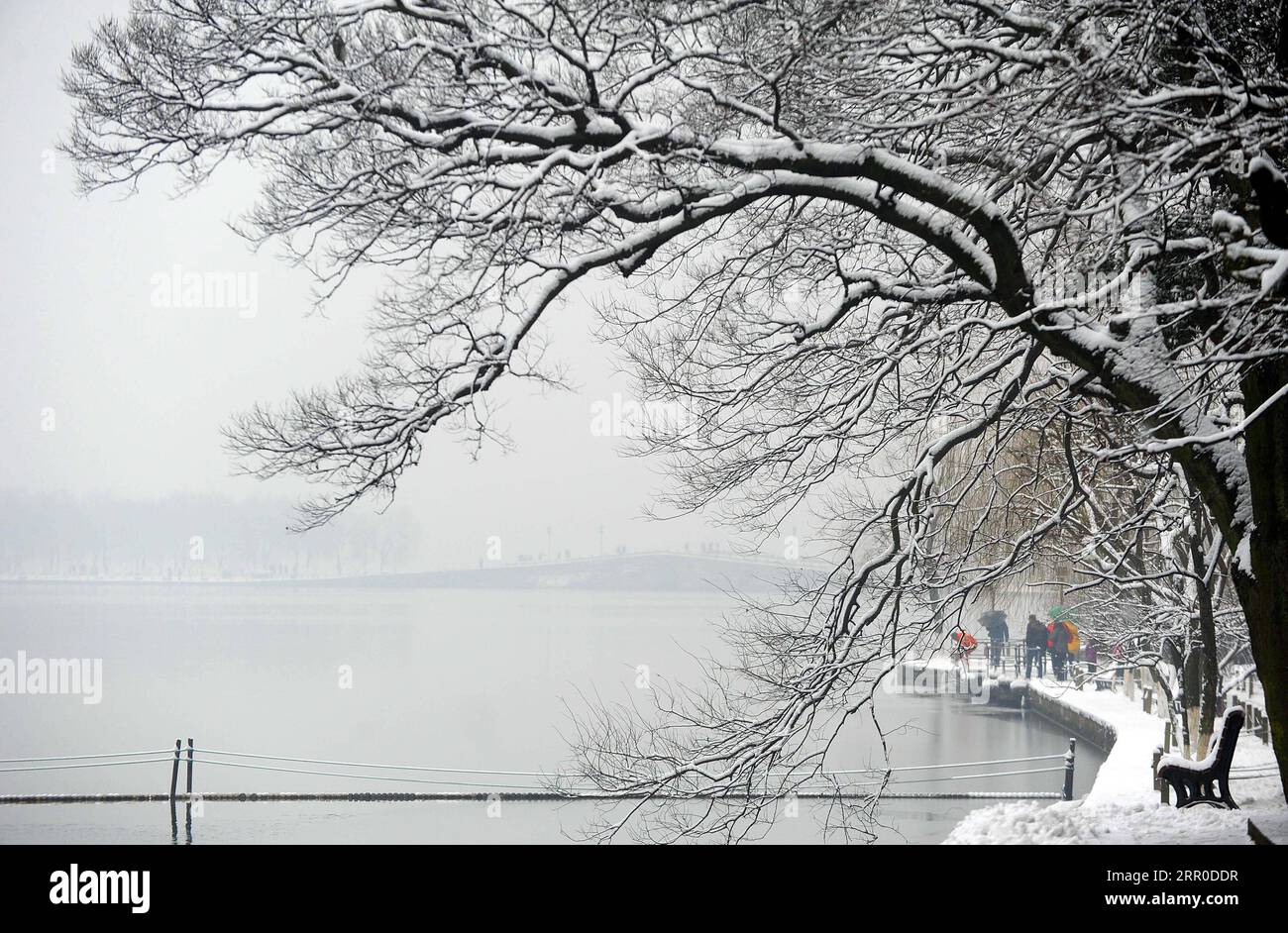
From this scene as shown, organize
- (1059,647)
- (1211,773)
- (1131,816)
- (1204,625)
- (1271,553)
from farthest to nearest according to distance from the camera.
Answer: (1059,647)
(1204,625)
(1131,816)
(1211,773)
(1271,553)

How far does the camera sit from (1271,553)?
274 inches

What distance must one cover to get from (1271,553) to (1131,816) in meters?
7.67

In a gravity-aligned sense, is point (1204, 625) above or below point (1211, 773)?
above

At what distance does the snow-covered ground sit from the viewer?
10.9 metres

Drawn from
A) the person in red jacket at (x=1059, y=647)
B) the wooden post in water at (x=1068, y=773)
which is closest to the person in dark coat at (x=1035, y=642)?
the person in red jacket at (x=1059, y=647)

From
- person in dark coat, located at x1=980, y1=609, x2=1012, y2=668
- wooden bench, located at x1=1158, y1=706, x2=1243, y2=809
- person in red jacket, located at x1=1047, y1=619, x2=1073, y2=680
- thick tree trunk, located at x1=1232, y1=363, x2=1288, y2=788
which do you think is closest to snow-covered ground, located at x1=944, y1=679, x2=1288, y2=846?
wooden bench, located at x1=1158, y1=706, x2=1243, y2=809

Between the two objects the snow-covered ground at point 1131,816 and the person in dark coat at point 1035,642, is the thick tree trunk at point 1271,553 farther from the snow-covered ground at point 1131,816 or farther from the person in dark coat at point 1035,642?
the person in dark coat at point 1035,642

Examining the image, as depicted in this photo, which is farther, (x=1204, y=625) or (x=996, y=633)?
(x=996, y=633)

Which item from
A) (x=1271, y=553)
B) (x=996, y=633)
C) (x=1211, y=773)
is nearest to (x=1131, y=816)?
(x=1211, y=773)

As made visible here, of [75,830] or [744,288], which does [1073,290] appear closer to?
[744,288]

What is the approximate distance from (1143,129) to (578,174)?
3.41m

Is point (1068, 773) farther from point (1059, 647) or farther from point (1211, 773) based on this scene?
point (1059, 647)
